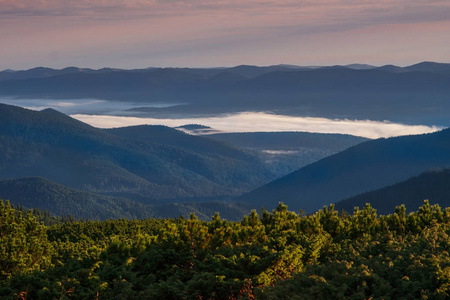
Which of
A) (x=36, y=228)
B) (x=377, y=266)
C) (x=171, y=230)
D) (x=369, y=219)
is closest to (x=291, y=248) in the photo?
(x=377, y=266)

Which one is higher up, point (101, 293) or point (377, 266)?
point (377, 266)

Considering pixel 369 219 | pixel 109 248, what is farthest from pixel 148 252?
pixel 369 219

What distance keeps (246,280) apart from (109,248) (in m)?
8.89

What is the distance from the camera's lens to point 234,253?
31.8 meters

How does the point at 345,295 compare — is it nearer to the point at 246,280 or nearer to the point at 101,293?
the point at 246,280

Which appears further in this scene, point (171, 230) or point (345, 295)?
point (171, 230)

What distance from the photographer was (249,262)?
2922 centimetres

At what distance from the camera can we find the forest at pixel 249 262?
24.5 m

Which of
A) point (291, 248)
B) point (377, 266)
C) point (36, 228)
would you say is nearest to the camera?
point (377, 266)

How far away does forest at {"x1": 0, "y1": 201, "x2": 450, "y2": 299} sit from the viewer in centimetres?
2445

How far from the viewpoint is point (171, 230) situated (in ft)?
115

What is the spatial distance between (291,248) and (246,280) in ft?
11.9

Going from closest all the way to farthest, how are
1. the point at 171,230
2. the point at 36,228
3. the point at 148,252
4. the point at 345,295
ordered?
the point at 345,295 < the point at 148,252 < the point at 171,230 < the point at 36,228

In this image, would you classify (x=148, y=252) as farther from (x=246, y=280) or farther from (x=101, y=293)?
(x=246, y=280)
